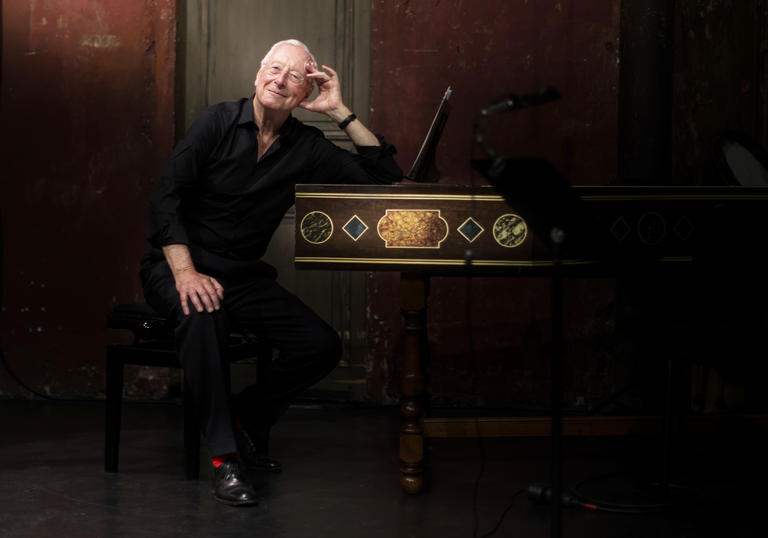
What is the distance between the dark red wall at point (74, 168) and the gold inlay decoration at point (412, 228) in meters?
2.03

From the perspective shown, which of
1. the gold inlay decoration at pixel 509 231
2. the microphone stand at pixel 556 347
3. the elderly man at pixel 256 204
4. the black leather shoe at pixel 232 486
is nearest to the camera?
the microphone stand at pixel 556 347

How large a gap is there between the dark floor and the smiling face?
4.11 feet

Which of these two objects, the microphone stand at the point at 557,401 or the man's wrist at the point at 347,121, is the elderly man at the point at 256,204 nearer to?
the man's wrist at the point at 347,121

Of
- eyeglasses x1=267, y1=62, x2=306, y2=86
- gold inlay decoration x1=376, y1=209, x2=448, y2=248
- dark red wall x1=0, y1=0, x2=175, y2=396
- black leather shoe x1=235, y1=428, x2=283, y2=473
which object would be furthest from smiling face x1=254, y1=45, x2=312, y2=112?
dark red wall x1=0, y1=0, x2=175, y2=396

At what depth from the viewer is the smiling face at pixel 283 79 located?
10.6 ft

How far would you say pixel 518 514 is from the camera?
2.83 metres

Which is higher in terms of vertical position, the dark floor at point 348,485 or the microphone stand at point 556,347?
the microphone stand at point 556,347

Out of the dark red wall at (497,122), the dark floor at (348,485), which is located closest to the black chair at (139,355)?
the dark floor at (348,485)

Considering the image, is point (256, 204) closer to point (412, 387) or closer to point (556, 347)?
point (412, 387)

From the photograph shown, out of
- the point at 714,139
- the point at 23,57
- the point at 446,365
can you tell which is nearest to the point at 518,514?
the point at 446,365

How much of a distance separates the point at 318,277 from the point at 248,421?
60.4 inches

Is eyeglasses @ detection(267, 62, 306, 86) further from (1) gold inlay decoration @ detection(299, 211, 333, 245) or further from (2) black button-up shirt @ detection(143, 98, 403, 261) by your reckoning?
(1) gold inlay decoration @ detection(299, 211, 333, 245)

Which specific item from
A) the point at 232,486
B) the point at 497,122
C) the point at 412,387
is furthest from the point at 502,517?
the point at 497,122

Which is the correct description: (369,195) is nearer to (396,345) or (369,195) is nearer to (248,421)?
(248,421)
